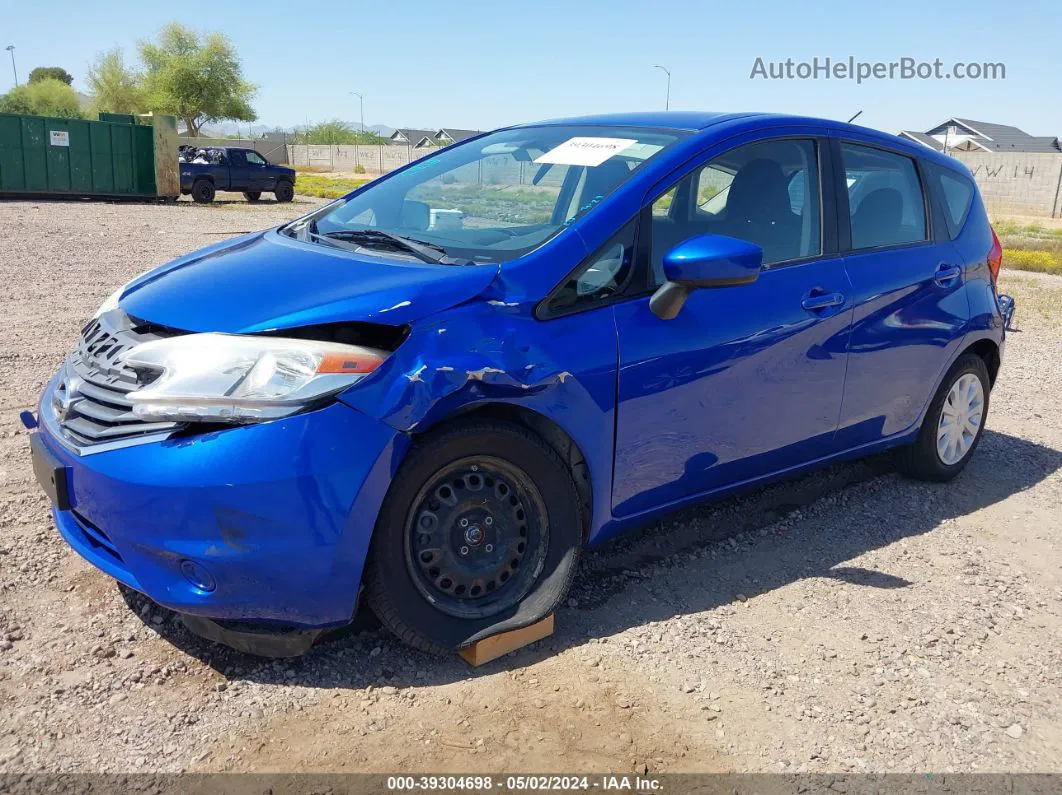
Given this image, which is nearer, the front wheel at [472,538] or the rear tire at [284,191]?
the front wheel at [472,538]

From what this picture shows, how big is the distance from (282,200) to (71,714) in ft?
93.0

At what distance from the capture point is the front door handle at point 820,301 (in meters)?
3.78

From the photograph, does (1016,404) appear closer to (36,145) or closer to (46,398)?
(46,398)

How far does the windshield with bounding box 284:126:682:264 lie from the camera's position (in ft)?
10.9

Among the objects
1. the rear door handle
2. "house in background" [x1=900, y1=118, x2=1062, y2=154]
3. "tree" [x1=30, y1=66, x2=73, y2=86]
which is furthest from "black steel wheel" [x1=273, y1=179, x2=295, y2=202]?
"tree" [x1=30, y1=66, x2=73, y2=86]

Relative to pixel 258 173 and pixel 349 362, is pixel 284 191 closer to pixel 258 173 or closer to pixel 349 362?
pixel 258 173

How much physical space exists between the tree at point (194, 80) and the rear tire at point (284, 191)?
4059 cm

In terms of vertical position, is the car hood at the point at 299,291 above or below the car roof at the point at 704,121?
below

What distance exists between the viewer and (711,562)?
393cm

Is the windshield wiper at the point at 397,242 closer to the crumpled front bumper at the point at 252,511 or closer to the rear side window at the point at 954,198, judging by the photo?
the crumpled front bumper at the point at 252,511

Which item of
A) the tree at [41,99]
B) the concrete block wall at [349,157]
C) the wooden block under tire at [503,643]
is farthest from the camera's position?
the tree at [41,99]

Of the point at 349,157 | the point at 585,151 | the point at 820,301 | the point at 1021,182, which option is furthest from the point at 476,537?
the point at 349,157

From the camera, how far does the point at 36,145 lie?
966 inches

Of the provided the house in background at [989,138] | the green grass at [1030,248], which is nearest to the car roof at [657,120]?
the green grass at [1030,248]
